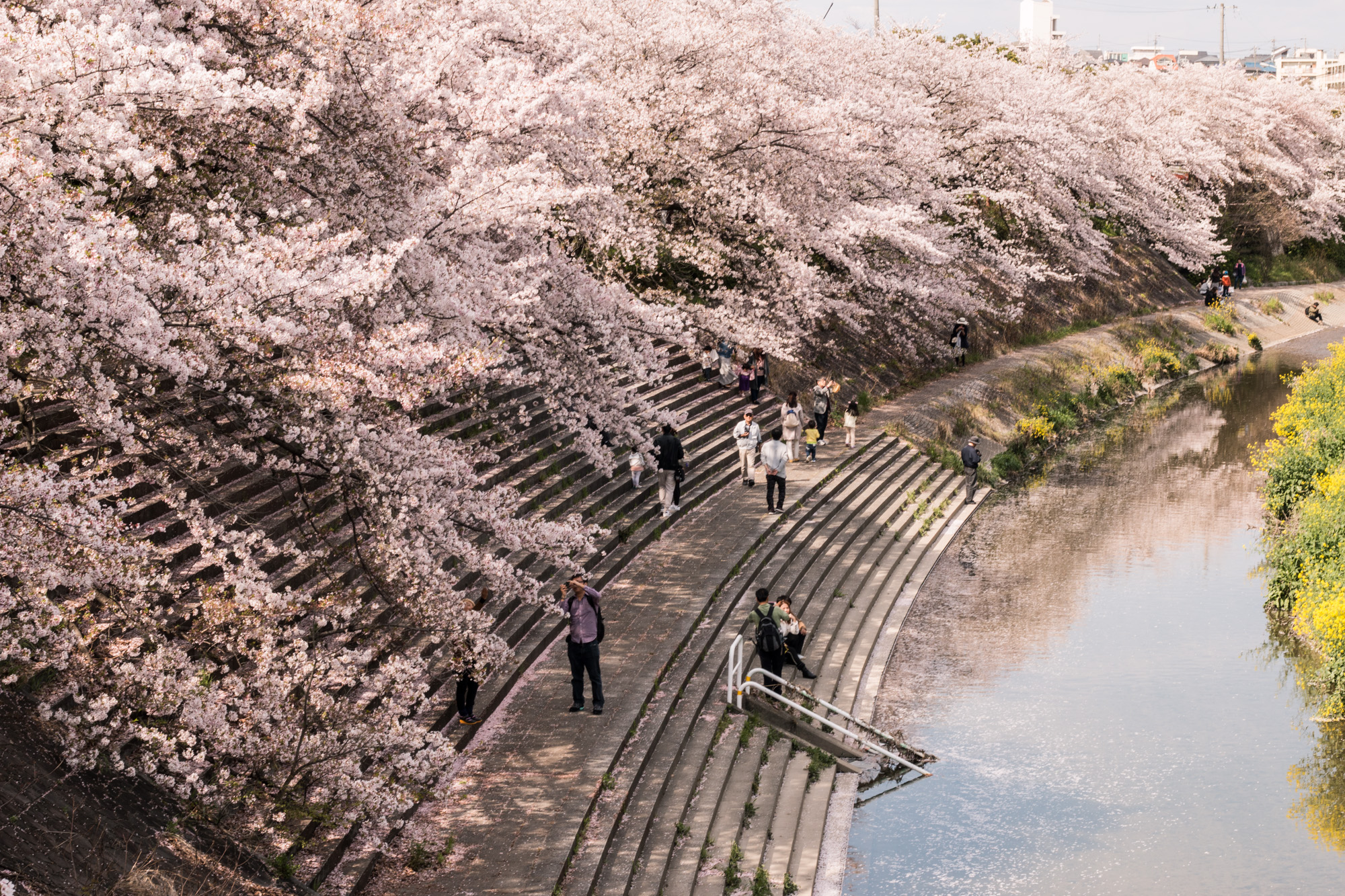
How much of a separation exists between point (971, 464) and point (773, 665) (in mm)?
12237

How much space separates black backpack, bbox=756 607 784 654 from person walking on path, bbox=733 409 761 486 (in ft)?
21.9

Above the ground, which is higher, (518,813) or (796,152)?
(796,152)

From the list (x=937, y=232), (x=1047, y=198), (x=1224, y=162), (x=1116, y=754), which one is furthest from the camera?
(x=1224, y=162)

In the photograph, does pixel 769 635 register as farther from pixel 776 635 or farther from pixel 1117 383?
pixel 1117 383

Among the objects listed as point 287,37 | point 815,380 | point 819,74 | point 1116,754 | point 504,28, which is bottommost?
point 1116,754

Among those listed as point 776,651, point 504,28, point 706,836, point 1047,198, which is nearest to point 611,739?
point 706,836

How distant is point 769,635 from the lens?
15.8m

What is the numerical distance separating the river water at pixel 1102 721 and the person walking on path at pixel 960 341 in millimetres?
9653

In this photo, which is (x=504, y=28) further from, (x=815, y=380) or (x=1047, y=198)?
(x=1047, y=198)

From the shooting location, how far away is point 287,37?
1223 cm

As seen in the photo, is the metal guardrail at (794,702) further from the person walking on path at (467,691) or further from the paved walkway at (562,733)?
the person walking on path at (467,691)

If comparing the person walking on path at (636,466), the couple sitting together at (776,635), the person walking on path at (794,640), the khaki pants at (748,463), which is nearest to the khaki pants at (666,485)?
the person walking on path at (636,466)

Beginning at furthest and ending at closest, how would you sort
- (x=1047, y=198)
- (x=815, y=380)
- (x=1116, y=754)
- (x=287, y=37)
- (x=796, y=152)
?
1. (x=1047, y=198)
2. (x=815, y=380)
3. (x=796, y=152)
4. (x=1116, y=754)
5. (x=287, y=37)

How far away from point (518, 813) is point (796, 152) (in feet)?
66.8
